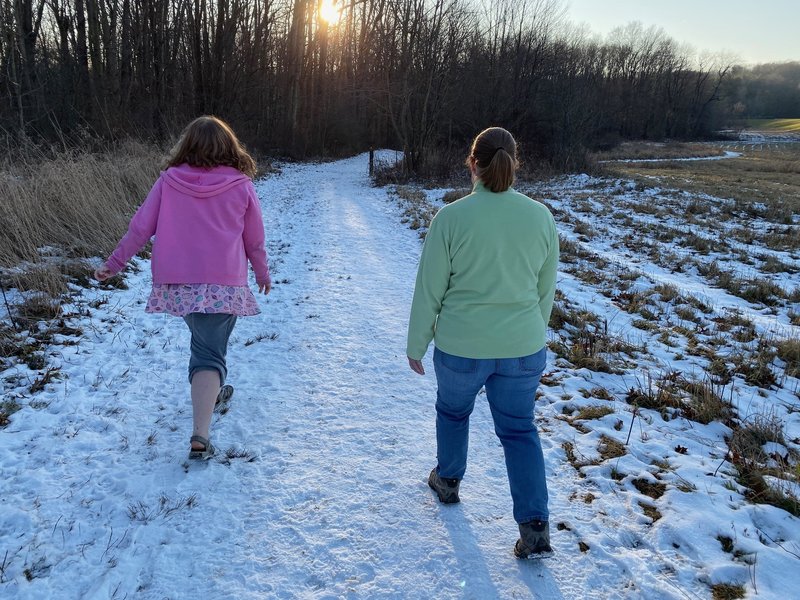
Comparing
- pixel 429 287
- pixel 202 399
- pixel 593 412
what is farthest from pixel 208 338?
pixel 593 412

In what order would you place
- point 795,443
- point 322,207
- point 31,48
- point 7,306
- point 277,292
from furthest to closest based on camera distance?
1. point 31,48
2. point 322,207
3. point 277,292
4. point 7,306
5. point 795,443

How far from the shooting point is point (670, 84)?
70.4 metres

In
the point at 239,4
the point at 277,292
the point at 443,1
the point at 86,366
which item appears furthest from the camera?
the point at 239,4

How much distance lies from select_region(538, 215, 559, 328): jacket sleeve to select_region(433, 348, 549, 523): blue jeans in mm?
245

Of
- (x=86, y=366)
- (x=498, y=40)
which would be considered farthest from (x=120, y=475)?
(x=498, y=40)

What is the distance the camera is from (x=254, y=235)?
3.05 metres

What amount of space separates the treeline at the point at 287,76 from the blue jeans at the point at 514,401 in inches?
438

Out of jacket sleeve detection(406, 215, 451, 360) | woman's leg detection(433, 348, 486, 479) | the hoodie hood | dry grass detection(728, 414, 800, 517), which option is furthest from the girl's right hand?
dry grass detection(728, 414, 800, 517)

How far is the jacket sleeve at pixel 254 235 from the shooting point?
9.83ft

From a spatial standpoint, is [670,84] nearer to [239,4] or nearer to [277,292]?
[239,4]

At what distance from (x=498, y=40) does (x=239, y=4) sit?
679 inches

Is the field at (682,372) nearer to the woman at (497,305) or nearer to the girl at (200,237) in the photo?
the woman at (497,305)

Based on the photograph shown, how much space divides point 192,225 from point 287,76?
106 feet

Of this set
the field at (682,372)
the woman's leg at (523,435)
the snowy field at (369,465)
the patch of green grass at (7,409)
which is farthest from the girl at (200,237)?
the field at (682,372)
